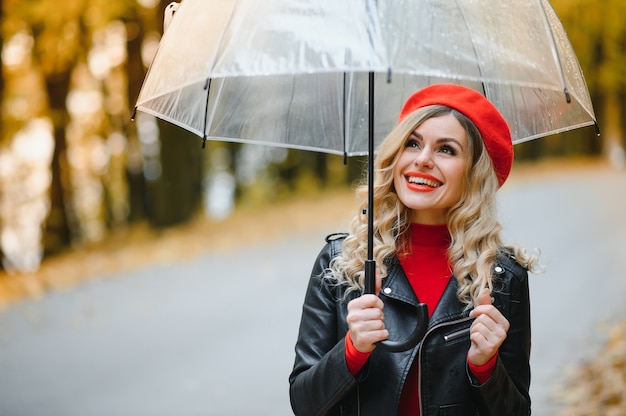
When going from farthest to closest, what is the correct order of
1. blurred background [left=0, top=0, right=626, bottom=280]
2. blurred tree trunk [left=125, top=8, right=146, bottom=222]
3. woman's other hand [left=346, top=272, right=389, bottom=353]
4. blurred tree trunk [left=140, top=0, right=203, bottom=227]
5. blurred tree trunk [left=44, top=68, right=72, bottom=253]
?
blurred tree trunk [left=125, top=8, right=146, bottom=222], blurred tree trunk [left=140, top=0, right=203, bottom=227], blurred tree trunk [left=44, top=68, right=72, bottom=253], blurred background [left=0, top=0, right=626, bottom=280], woman's other hand [left=346, top=272, right=389, bottom=353]

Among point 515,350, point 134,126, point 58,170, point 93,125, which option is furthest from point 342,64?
point 93,125

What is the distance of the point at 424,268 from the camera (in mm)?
2854

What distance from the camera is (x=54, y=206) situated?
1641 cm

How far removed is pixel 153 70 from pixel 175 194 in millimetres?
13550

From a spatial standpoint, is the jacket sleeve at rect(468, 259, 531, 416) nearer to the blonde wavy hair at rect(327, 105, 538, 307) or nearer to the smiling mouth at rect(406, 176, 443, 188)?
the blonde wavy hair at rect(327, 105, 538, 307)

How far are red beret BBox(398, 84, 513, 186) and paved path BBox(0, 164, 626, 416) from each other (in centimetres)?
428

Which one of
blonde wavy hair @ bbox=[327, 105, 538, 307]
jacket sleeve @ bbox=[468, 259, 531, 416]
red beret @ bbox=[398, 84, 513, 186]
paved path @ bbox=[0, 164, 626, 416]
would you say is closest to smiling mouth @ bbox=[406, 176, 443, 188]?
blonde wavy hair @ bbox=[327, 105, 538, 307]

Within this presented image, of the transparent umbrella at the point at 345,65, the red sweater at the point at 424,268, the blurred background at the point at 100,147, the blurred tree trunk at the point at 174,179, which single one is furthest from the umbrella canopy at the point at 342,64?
the blurred tree trunk at the point at 174,179

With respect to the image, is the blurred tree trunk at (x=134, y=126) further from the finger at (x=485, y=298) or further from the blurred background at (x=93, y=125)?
the finger at (x=485, y=298)

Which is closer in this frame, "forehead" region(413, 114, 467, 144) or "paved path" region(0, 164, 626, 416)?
"forehead" region(413, 114, 467, 144)

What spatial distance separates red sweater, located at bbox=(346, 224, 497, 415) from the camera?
2.69m

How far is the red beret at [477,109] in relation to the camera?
2785 millimetres

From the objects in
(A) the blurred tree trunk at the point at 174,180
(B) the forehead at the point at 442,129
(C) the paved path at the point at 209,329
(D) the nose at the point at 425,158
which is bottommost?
(C) the paved path at the point at 209,329

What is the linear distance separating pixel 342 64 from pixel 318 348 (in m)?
0.99
